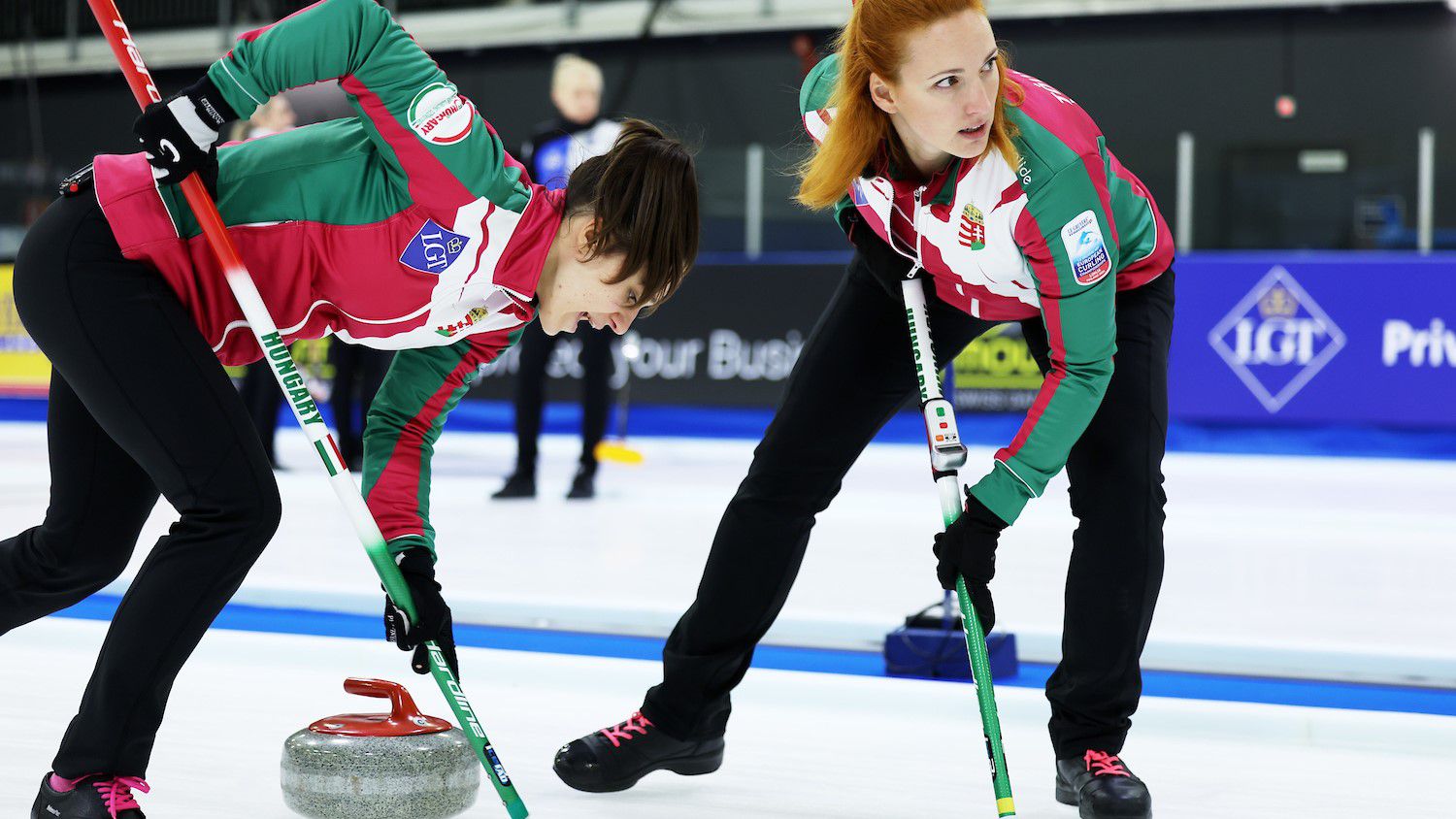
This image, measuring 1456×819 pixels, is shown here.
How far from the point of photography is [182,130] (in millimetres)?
1548

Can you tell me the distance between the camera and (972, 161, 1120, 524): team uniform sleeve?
5.47 feet

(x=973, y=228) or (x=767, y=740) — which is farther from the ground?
(x=973, y=228)

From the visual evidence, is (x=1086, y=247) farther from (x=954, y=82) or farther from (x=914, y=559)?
(x=914, y=559)

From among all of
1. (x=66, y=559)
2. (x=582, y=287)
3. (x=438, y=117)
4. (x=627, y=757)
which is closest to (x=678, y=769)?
(x=627, y=757)

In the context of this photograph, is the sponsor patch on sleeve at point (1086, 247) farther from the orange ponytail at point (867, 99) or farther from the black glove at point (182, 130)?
the black glove at point (182, 130)

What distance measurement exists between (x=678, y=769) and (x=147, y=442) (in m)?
0.81

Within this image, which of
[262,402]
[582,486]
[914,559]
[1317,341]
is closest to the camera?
[914,559]

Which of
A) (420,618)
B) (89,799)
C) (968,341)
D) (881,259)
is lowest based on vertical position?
(89,799)

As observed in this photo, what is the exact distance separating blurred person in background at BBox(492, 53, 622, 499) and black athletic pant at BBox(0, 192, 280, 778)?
306 cm

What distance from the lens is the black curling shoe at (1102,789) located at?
1722 mm

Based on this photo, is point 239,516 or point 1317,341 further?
point 1317,341

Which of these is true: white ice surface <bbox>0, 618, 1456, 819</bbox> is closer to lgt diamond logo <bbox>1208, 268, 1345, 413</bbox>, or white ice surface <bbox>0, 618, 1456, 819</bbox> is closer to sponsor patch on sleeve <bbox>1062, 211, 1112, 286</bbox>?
sponsor patch on sleeve <bbox>1062, 211, 1112, 286</bbox>

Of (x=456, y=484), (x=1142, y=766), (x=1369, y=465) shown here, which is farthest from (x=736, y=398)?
(x=1142, y=766)

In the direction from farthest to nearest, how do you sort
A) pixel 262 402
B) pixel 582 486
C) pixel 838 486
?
pixel 262 402, pixel 582 486, pixel 838 486
